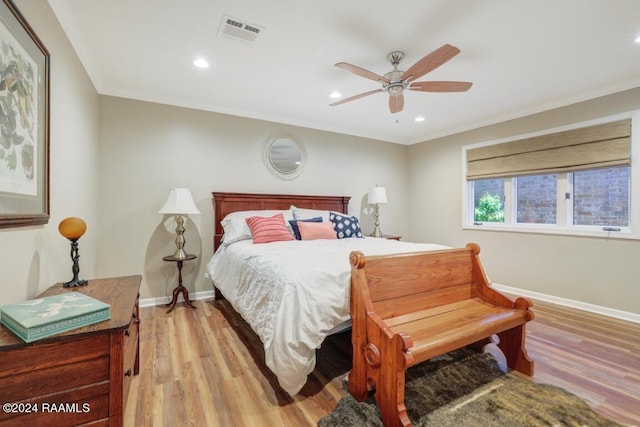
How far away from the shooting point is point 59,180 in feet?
6.30

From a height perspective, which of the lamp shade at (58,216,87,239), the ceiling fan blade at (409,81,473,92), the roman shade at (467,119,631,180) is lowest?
the lamp shade at (58,216,87,239)

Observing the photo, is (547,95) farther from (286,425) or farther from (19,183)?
(19,183)

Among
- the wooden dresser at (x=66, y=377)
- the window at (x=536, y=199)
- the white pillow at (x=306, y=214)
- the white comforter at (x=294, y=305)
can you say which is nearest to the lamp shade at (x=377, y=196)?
the white pillow at (x=306, y=214)

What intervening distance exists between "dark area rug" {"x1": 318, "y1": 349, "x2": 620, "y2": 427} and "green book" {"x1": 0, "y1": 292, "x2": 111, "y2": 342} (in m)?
1.22

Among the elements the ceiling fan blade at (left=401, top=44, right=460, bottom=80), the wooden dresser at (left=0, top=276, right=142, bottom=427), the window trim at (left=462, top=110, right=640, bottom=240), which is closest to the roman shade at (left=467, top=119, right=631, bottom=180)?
the window trim at (left=462, top=110, right=640, bottom=240)

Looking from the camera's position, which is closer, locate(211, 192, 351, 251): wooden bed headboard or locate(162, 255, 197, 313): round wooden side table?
locate(162, 255, 197, 313): round wooden side table

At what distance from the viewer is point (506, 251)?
3916mm

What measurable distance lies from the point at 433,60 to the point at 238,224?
249cm

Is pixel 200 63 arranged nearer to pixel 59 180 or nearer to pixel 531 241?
pixel 59 180

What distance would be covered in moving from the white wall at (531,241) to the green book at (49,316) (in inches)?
172

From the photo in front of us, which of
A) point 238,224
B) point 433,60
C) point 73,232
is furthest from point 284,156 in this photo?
point 73,232

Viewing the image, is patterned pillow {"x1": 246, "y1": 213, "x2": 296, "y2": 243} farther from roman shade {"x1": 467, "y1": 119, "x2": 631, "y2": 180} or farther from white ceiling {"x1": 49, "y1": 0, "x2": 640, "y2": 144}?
roman shade {"x1": 467, "y1": 119, "x2": 631, "y2": 180}

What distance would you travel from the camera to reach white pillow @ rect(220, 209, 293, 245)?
3178 mm

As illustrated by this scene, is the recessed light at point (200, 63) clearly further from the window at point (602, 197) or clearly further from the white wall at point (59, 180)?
the window at point (602, 197)
